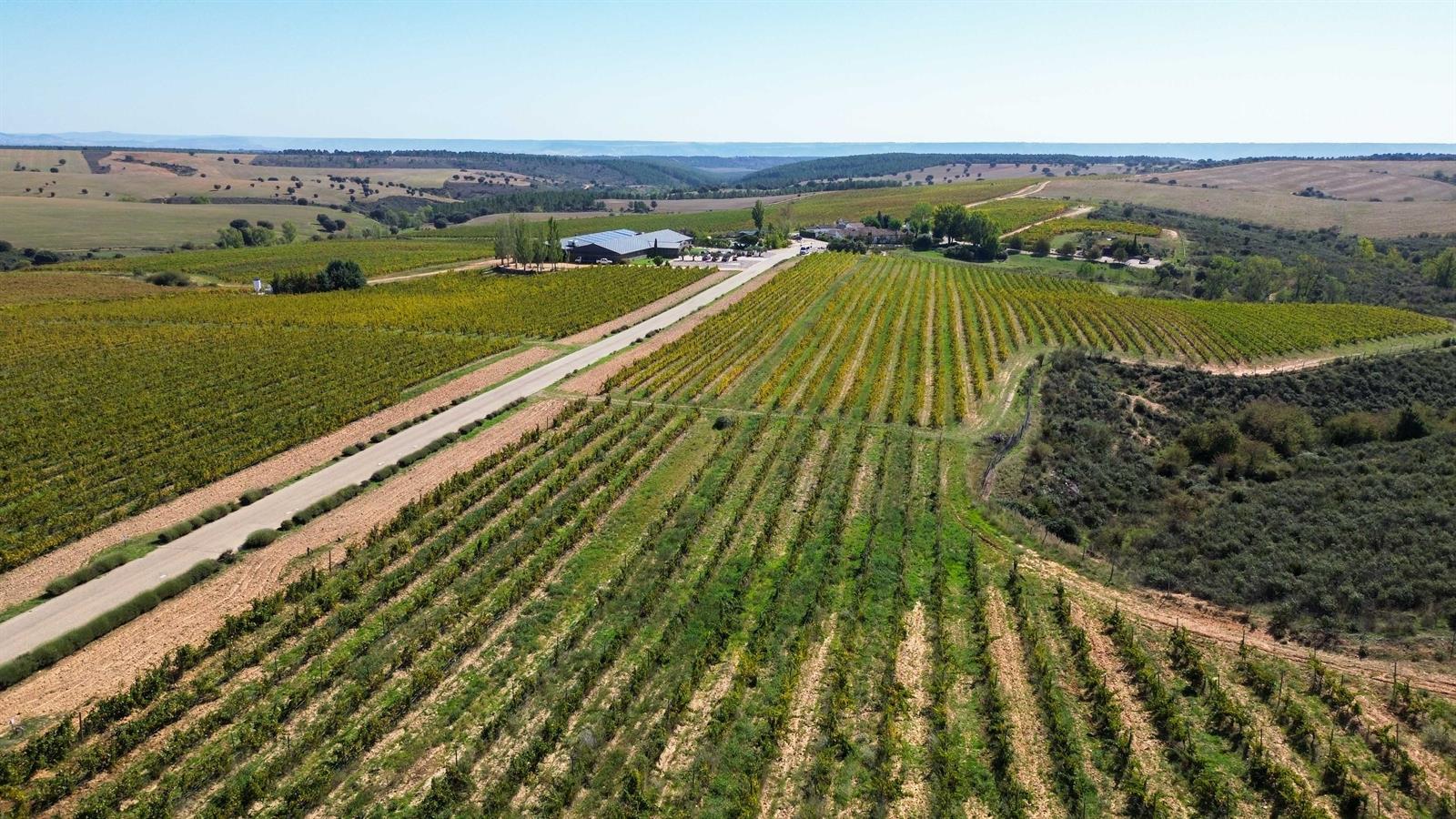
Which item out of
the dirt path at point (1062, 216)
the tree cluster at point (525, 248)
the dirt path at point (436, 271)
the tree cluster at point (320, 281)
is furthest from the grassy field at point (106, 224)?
the dirt path at point (1062, 216)

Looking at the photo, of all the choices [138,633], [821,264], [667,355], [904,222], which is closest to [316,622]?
[138,633]

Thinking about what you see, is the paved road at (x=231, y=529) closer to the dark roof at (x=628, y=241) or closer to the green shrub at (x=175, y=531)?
the green shrub at (x=175, y=531)

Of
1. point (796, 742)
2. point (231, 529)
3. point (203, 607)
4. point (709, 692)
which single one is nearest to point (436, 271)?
point (231, 529)

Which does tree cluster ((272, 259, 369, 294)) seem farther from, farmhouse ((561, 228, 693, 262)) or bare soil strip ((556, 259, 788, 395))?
bare soil strip ((556, 259, 788, 395))

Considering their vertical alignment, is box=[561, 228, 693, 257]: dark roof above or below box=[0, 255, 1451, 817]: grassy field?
above

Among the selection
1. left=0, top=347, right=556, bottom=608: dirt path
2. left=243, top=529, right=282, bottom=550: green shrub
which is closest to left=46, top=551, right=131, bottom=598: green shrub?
left=0, top=347, right=556, bottom=608: dirt path
